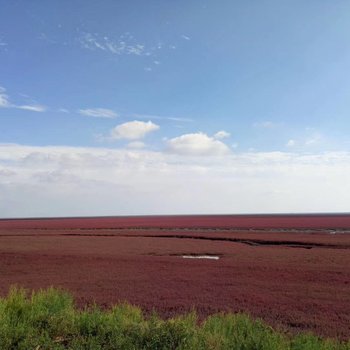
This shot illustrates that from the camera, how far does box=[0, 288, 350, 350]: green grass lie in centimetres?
720

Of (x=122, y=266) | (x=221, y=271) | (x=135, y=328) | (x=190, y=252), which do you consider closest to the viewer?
(x=135, y=328)

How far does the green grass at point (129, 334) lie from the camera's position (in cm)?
720

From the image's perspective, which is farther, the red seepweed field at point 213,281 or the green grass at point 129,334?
the red seepweed field at point 213,281

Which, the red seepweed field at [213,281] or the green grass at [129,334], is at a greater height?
the green grass at [129,334]

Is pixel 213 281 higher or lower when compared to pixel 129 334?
lower

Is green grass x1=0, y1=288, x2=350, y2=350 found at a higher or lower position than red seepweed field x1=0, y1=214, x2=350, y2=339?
higher

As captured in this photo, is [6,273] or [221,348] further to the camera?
[6,273]

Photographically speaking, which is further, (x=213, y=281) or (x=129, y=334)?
(x=213, y=281)

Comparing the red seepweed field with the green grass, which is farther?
the red seepweed field

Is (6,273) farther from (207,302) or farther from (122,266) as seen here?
(207,302)

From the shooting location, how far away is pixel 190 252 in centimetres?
2994

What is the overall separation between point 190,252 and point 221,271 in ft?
32.4

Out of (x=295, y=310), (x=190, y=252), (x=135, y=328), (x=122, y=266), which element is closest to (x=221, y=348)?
(x=135, y=328)

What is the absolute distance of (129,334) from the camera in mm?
7656
